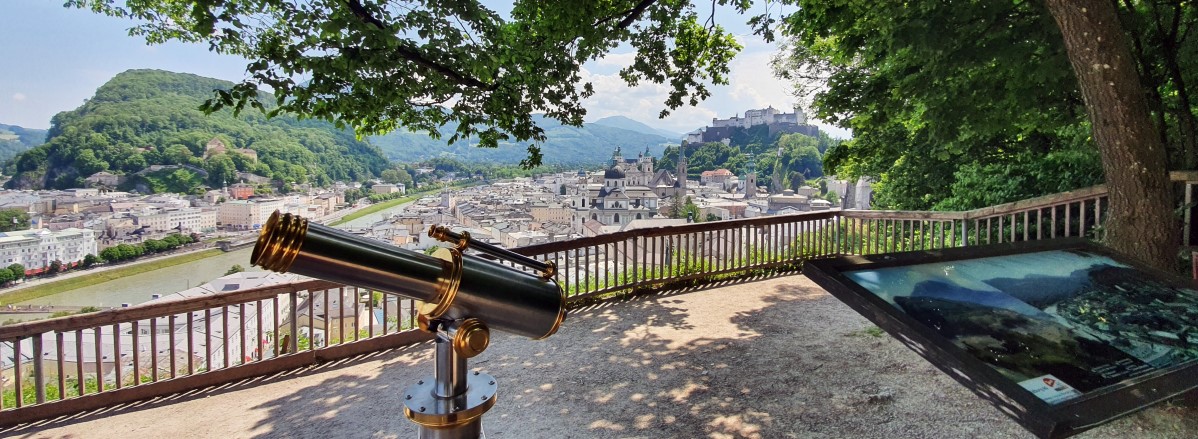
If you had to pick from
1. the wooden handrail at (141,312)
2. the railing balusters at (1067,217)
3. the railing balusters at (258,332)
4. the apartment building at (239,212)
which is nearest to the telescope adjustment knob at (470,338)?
the wooden handrail at (141,312)

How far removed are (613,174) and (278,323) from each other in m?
10.6

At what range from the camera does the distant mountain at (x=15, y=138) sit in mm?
7107

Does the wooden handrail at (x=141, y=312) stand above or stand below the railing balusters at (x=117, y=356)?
above

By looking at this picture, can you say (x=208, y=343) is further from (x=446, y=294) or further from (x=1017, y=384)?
(x=1017, y=384)

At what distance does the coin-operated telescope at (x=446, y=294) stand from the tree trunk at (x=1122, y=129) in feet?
14.3

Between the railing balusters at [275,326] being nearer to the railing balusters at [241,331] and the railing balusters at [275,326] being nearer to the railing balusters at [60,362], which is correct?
the railing balusters at [241,331]

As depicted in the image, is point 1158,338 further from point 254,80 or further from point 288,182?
point 288,182

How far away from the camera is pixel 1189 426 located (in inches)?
104

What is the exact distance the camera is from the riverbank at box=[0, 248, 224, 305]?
457 cm

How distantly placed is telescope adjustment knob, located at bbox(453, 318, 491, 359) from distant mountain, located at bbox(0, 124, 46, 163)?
9.56 meters

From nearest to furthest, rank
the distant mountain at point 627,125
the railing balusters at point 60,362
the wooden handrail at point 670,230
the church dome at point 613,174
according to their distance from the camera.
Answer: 1. the railing balusters at point 60,362
2. the wooden handrail at point 670,230
3. the church dome at point 613,174
4. the distant mountain at point 627,125

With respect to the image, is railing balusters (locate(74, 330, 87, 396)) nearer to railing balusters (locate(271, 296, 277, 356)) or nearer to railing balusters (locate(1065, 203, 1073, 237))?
railing balusters (locate(271, 296, 277, 356))

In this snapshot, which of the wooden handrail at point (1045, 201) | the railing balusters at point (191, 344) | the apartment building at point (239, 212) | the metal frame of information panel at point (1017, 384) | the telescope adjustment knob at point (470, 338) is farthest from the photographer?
the apartment building at point (239, 212)

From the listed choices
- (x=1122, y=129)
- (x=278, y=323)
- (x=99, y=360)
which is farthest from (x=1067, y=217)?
(x=99, y=360)
